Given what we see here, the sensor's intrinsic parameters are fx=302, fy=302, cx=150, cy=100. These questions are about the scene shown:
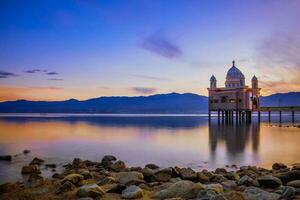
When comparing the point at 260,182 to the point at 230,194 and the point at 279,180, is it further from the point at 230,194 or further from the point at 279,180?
the point at 230,194

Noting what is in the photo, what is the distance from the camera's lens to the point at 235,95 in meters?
68.0

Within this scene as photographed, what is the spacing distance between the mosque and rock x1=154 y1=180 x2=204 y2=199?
5985cm

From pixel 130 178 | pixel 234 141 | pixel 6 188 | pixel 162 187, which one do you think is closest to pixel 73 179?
pixel 130 178

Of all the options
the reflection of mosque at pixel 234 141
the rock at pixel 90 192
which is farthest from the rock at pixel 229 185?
the reflection of mosque at pixel 234 141

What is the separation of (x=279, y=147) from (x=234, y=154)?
7.68 m

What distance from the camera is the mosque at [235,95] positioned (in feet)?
221

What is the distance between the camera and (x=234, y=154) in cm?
2583

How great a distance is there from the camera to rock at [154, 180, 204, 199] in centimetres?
1011

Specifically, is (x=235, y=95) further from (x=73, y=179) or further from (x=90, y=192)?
(x=90, y=192)

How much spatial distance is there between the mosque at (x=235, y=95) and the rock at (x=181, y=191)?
59.9m

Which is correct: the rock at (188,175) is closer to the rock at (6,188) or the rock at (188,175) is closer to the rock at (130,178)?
the rock at (130,178)

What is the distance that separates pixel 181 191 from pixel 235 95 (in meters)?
60.7

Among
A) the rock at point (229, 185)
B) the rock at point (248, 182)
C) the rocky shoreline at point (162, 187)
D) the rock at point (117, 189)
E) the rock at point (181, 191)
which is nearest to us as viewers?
the rocky shoreline at point (162, 187)

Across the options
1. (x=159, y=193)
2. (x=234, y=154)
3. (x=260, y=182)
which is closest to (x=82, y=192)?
(x=159, y=193)
